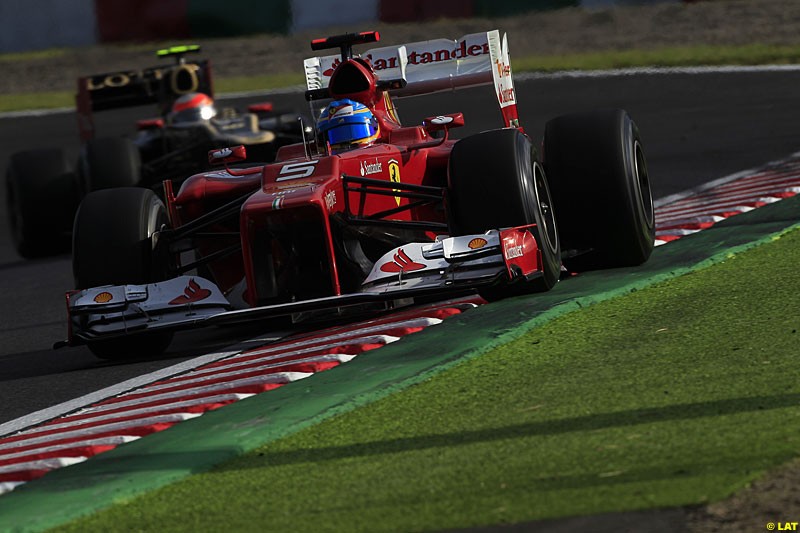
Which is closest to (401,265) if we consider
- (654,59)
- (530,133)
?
(530,133)

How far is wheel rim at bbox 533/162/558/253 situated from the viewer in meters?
7.92

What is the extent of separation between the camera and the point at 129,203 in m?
8.32

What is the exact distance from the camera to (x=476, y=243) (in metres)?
7.50

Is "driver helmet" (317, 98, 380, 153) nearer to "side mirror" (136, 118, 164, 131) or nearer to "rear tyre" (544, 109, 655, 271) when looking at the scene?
"rear tyre" (544, 109, 655, 271)

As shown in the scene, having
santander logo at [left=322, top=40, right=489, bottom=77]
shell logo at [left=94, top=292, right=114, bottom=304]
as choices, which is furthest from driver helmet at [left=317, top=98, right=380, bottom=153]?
shell logo at [left=94, top=292, right=114, bottom=304]

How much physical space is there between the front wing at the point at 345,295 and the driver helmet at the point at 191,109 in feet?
27.5

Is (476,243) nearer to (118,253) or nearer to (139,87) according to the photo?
(118,253)

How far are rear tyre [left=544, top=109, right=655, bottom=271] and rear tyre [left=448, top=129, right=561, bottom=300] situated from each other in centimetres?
42

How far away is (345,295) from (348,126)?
1.82 meters

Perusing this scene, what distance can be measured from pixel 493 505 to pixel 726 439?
0.80 meters

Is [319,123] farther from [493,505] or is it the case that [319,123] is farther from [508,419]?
[493,505]

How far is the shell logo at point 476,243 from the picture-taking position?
7477 mm
